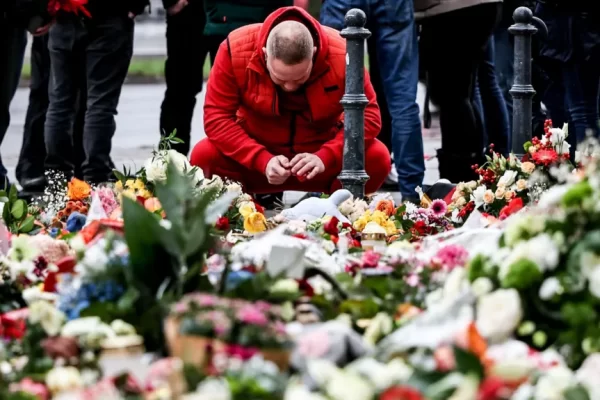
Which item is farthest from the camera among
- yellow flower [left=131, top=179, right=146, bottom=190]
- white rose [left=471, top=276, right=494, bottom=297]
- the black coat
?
the black coat

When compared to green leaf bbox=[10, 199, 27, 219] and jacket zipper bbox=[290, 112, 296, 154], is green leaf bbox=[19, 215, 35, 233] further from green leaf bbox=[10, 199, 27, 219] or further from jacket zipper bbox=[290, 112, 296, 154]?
jacket zipper bbox=[290, 112, 296, 154]

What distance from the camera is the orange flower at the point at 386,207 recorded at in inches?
181

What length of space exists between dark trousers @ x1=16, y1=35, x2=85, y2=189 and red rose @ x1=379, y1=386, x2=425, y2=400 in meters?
5.27

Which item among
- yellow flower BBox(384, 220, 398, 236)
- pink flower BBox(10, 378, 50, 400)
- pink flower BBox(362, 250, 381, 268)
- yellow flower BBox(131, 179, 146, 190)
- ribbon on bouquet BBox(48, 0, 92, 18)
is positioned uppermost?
ribbon on bouquet BBox(48, 0, 92, 18)

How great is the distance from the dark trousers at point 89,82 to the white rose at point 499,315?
4355mm

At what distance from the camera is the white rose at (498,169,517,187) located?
4680 mm

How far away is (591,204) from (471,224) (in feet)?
3.38

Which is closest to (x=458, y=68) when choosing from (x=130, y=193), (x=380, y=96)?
(x=380, y=96)

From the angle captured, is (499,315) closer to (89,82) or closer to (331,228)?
(331,228)

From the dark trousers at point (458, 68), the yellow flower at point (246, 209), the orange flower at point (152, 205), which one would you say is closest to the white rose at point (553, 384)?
the orange flower at point (152, 205)

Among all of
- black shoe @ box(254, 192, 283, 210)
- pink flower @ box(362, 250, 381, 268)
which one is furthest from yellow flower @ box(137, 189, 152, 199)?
black shoe @ box(254, 192, 283, 210)

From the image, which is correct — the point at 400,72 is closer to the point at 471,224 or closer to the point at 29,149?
the point at 29,149

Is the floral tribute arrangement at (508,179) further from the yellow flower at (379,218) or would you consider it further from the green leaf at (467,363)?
the green leaf at (467,363)

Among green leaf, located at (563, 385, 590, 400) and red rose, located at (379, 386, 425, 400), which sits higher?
red rose, located at (379, 386, 425, 400)
